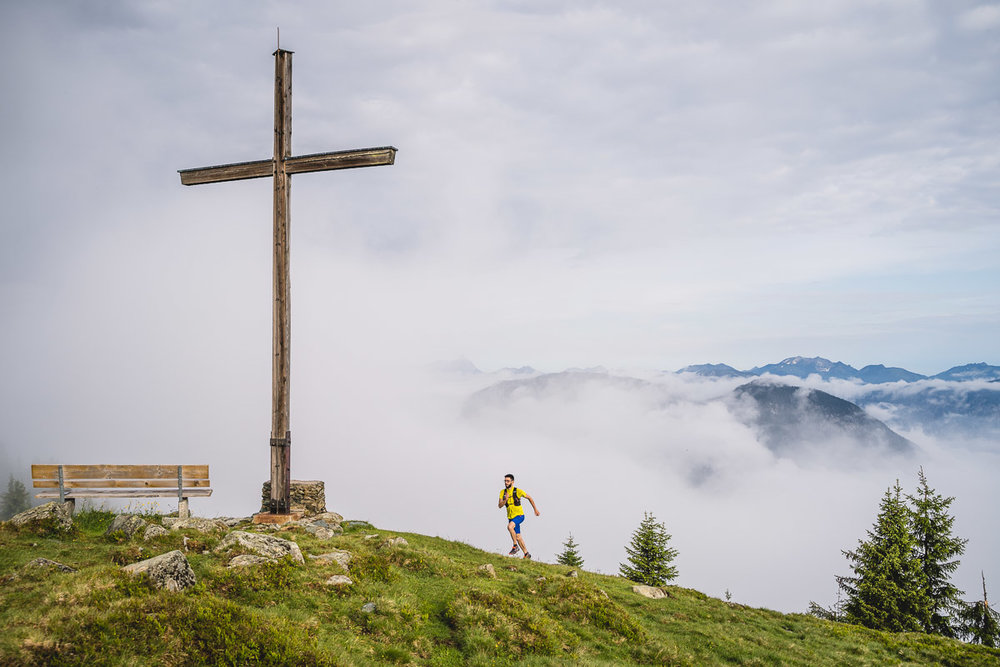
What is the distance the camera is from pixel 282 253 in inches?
664

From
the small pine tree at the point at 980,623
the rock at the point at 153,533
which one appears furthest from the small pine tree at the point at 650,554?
the rock at the point at 153,533

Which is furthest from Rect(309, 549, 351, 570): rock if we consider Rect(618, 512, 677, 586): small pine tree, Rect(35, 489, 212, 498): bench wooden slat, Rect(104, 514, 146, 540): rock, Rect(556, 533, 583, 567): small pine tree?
Rect(556, 533, 583, 567): small pine tree

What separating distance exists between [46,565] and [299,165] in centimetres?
1248

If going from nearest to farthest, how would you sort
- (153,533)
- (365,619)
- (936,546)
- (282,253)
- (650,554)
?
(365,619) < (153,533) < (282,253) < (936,546) < (650,554)

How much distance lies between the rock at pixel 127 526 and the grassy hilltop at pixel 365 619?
8.7 inches

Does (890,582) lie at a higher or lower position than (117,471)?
lower

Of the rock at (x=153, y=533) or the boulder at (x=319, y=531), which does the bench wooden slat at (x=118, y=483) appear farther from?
the rock at (x=153, y=533)

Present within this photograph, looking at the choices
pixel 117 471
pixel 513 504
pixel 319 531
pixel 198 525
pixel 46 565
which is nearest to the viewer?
pixel 46 565

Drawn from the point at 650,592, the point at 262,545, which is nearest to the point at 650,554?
the point at 650,592

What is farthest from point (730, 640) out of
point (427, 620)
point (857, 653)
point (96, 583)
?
point (96, 583)

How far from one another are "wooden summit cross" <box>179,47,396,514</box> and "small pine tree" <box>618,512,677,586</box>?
2439 cm

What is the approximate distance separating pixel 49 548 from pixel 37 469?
19.4 feet

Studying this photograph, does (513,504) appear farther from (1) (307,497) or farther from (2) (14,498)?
(2) (14,498)

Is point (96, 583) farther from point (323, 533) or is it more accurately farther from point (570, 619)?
point (570, 619)
